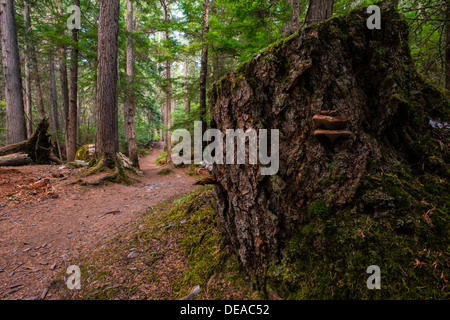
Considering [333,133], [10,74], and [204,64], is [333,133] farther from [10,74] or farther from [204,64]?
[10,74]


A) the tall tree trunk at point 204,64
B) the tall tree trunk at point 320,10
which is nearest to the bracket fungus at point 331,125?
the tall tree trunk at point 320,10

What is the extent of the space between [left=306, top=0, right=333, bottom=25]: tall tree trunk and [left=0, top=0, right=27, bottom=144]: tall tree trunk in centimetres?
1262

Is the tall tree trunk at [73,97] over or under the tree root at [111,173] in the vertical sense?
over

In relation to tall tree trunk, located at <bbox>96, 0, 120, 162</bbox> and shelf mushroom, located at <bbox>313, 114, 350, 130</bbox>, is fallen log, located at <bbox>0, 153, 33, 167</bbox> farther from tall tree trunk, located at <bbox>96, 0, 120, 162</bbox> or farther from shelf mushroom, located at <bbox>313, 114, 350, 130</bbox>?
shelf mushroom, located at <bbox>313, 114, 350, 130</bbox>

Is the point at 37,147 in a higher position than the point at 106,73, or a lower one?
lower

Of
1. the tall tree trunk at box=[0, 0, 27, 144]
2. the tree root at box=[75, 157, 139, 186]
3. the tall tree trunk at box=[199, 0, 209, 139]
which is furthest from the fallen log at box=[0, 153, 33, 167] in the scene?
the tall tree trunk at box=[199, 0, 209, 139]

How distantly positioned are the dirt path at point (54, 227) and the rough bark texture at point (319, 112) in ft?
10.3

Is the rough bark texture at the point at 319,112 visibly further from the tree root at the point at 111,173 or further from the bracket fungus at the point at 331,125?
the tree root at the point at 111,173

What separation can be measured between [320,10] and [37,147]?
12.2m

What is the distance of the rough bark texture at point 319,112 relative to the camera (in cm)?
167

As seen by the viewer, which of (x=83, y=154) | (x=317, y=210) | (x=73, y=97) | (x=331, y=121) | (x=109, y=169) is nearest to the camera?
(x=331, y=121)

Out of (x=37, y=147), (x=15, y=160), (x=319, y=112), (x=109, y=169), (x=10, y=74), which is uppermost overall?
(x=10, y=74)

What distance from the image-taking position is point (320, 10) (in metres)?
3.66

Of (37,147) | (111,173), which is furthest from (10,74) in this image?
(111,173)
